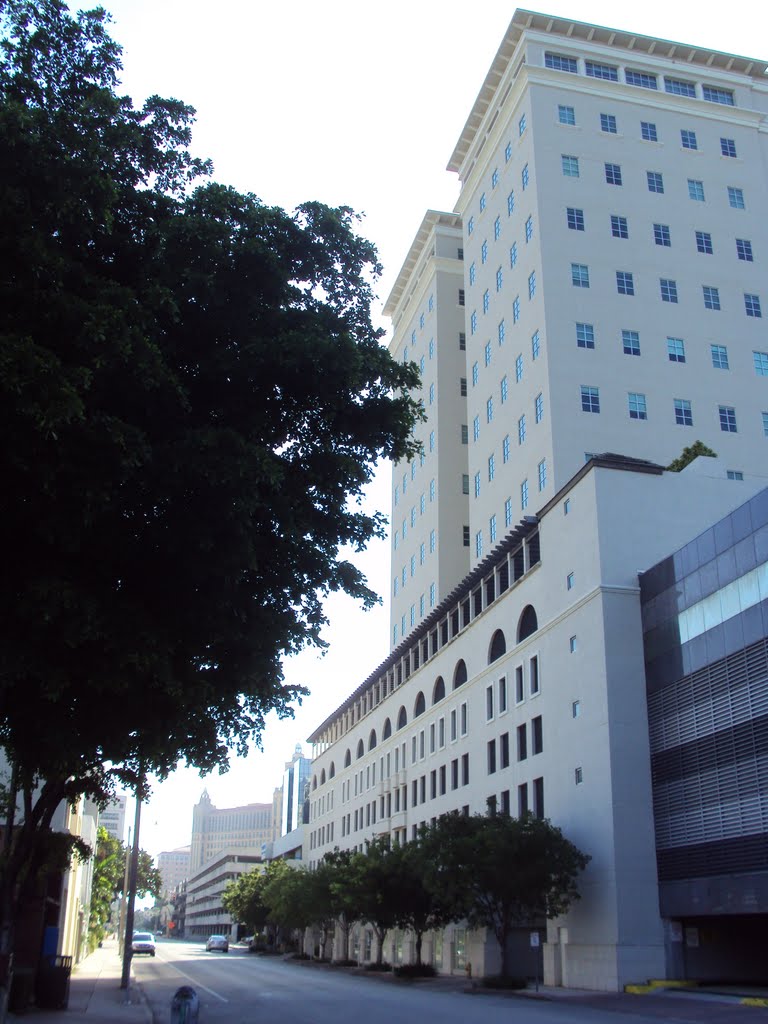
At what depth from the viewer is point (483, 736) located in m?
49.8

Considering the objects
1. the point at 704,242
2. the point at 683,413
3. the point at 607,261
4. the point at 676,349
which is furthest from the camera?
the point at 704,242

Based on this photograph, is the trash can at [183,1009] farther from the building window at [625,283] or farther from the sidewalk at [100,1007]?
the building window at [625,283]

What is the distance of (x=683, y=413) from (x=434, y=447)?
24.6 m

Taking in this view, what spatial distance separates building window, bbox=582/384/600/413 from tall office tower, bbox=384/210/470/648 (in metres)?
17.5

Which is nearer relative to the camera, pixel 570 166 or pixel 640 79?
pixel 570 166

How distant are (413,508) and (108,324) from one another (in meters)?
65.9

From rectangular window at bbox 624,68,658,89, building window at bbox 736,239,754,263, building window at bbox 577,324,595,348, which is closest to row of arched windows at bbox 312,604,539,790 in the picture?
building window at bbox 577,324,595,348

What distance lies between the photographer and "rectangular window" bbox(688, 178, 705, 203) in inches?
2387

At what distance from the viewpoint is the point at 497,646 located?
50219 millimetres

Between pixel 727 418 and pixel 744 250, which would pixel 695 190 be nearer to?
pixel 744 250

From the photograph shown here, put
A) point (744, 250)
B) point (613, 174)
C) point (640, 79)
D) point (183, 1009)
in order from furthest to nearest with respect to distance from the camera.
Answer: point (640, 79)
point (613, 174)
point (744, 250)
point (183, 1009)

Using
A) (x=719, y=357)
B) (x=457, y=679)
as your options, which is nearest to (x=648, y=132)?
(x=719, y=357)

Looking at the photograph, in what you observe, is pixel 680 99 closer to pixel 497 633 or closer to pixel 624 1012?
pixel 497 633

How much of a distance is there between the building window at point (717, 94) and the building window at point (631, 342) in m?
19.9
